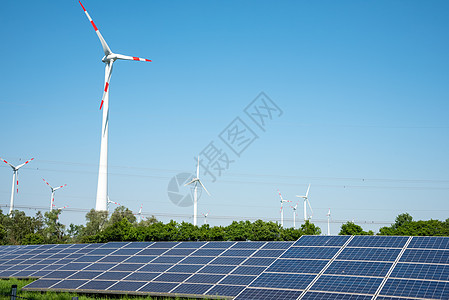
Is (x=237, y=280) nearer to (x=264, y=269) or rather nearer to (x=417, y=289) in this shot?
(x=264, y=269)

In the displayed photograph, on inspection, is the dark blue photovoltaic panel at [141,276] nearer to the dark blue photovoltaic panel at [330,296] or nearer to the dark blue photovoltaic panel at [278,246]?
the dark blue photovoltaic panel at [278,246]

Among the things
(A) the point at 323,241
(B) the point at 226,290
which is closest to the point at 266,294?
(B) the point at 226,290

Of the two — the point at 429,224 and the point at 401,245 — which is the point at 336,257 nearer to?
the point at 401,245

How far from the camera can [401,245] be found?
89.1 ft

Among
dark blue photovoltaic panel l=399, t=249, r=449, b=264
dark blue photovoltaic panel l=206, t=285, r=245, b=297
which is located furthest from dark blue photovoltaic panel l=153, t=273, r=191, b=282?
dark blue photovoltaic panel l=399, t=249, r=449, b=264

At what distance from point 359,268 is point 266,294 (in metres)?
5.33

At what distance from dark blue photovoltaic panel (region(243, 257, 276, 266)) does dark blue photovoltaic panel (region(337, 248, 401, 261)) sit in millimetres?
4898

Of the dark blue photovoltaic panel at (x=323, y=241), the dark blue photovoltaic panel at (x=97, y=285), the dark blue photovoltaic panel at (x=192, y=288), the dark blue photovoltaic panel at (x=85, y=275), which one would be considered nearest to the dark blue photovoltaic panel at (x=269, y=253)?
the dark blue photovoltaic panel at (x=323, y=241)

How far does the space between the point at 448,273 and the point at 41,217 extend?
413 ft

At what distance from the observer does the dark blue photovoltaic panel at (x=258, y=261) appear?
3000cm

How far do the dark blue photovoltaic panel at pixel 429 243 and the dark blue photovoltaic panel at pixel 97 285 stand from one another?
60.3 ft

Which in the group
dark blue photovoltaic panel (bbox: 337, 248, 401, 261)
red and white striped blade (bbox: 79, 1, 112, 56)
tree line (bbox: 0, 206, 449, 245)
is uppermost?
red and white striped blade (bbox: 79, 1, 112, 56)

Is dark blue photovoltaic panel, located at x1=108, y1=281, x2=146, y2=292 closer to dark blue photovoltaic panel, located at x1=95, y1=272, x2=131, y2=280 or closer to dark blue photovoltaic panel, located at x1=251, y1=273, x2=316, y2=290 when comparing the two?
Answer: dark blue photovoltaic panel, located at x1=95, y1=272, x2=131, y2=280

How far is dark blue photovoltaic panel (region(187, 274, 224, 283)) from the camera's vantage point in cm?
2790
